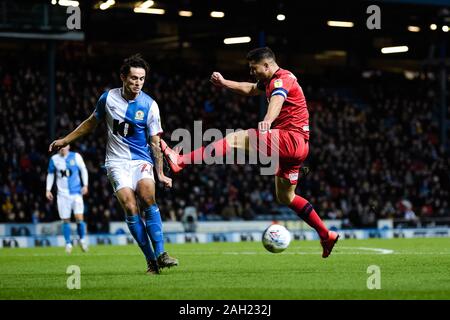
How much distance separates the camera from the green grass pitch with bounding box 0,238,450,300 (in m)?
8.44

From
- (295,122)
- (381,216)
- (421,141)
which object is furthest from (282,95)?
(421,141)

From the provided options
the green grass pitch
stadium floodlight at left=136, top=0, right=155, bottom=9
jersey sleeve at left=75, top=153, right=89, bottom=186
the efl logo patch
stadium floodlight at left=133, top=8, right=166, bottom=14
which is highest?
stadium floodlight at left=136, top=0, right=155, bottom=9

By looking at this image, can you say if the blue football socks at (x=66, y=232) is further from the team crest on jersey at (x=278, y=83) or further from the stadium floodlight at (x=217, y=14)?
the stadium floodlight at (x=217, y=14)

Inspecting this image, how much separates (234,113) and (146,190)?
25.5 m

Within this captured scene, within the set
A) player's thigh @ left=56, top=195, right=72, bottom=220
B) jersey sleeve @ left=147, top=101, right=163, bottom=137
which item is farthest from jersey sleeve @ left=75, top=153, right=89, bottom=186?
jersey sleeve @ left=147, top=101, right=163, bottom=137

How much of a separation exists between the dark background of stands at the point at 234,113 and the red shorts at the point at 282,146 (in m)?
16.6

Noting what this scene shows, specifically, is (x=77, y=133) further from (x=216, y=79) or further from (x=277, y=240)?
(x=277, y=240)

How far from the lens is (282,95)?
35.6 feet

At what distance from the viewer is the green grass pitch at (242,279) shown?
8.44m

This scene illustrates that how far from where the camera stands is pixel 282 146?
1116cm

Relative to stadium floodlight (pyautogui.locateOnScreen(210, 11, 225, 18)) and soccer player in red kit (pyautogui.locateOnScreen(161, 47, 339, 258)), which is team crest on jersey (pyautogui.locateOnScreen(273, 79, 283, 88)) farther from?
stadium floodlight (pyautogui.locateOnScreen(210, 11, 225, 18))

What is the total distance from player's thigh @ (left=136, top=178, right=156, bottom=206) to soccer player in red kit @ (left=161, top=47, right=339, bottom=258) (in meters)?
0.43

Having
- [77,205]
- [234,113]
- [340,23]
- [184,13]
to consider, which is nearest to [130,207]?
[77,205]

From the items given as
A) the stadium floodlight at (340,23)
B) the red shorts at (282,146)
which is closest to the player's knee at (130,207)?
the red shorts at (282,146)
